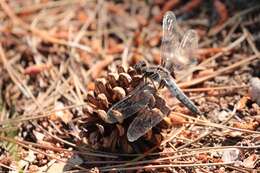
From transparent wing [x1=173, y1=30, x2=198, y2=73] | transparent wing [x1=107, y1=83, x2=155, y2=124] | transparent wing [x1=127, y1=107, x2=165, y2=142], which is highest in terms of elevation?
transparent wing [x1=173, y1=30, x2=198, y2=73]

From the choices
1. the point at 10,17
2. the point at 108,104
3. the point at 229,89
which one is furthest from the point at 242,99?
the point at 10,17

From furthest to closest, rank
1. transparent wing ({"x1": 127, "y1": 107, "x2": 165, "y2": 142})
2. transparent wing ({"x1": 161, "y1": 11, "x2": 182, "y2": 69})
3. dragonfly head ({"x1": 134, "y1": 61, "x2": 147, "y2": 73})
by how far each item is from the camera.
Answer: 1. transparent wing ({"x1": 161, "y1": 11, "x2": 182, "y2": 69})
2. dragonfly head ({"x1": 134, "y1": 61, "x2": 147, "y2": 73})
3. transparent wing ({"x1": 127, "y1": 107, "x2": 165, "y2": 142})

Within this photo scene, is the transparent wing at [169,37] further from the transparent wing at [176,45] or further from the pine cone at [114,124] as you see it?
the pine cone at [114,124]

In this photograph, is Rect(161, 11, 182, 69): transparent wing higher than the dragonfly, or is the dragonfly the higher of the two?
Rect(161, 11, 182, 69): transparent wing

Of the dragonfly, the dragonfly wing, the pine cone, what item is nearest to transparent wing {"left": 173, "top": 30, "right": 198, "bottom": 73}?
the dragonfly

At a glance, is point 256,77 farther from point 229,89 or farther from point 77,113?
point 77,113

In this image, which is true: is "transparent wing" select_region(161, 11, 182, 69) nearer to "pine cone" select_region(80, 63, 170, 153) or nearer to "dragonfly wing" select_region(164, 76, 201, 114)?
"dragonfly wing" select_region(164, 76, 201, 114)
